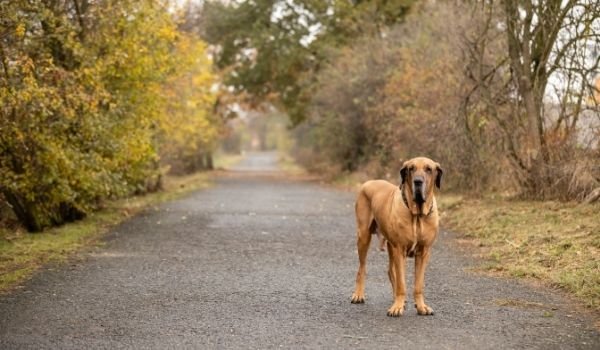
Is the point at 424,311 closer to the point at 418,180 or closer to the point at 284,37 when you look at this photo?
the point at 418,180

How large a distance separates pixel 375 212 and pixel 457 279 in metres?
2.21

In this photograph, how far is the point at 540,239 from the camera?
11.1m

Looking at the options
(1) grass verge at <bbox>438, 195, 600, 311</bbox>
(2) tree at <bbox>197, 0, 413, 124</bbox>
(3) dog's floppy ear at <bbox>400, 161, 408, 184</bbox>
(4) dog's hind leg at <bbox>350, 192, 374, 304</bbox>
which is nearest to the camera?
(3) dog's floppy ear at <bbox>400, 161, 408, 184</bbox>

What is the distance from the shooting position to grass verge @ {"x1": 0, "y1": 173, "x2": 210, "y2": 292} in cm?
Result: 971

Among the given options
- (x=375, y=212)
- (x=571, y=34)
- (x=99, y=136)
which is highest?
(x=571, y=34)

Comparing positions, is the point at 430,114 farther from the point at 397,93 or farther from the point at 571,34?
the point at 571,34

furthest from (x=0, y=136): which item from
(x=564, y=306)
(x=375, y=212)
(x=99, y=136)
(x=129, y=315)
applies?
(x=564, y=306)

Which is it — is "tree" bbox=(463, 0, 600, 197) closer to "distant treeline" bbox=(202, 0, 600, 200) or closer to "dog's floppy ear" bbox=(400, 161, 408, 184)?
"distant treeline" bbox=(202, 0, 600, 200)

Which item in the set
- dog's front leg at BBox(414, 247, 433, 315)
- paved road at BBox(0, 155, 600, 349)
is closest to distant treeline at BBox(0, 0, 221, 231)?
paved road at BBox(0, 155, 600, 349)

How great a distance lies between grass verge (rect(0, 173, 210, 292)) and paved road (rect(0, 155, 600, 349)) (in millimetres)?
373

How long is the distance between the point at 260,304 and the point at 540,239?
5273 millimetres

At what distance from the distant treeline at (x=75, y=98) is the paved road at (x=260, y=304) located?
6.11ft

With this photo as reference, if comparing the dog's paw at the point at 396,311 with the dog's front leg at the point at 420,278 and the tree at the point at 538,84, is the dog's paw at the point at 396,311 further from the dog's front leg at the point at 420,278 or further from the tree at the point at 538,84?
the tree at the point at 538,84

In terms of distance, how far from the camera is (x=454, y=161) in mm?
18672
